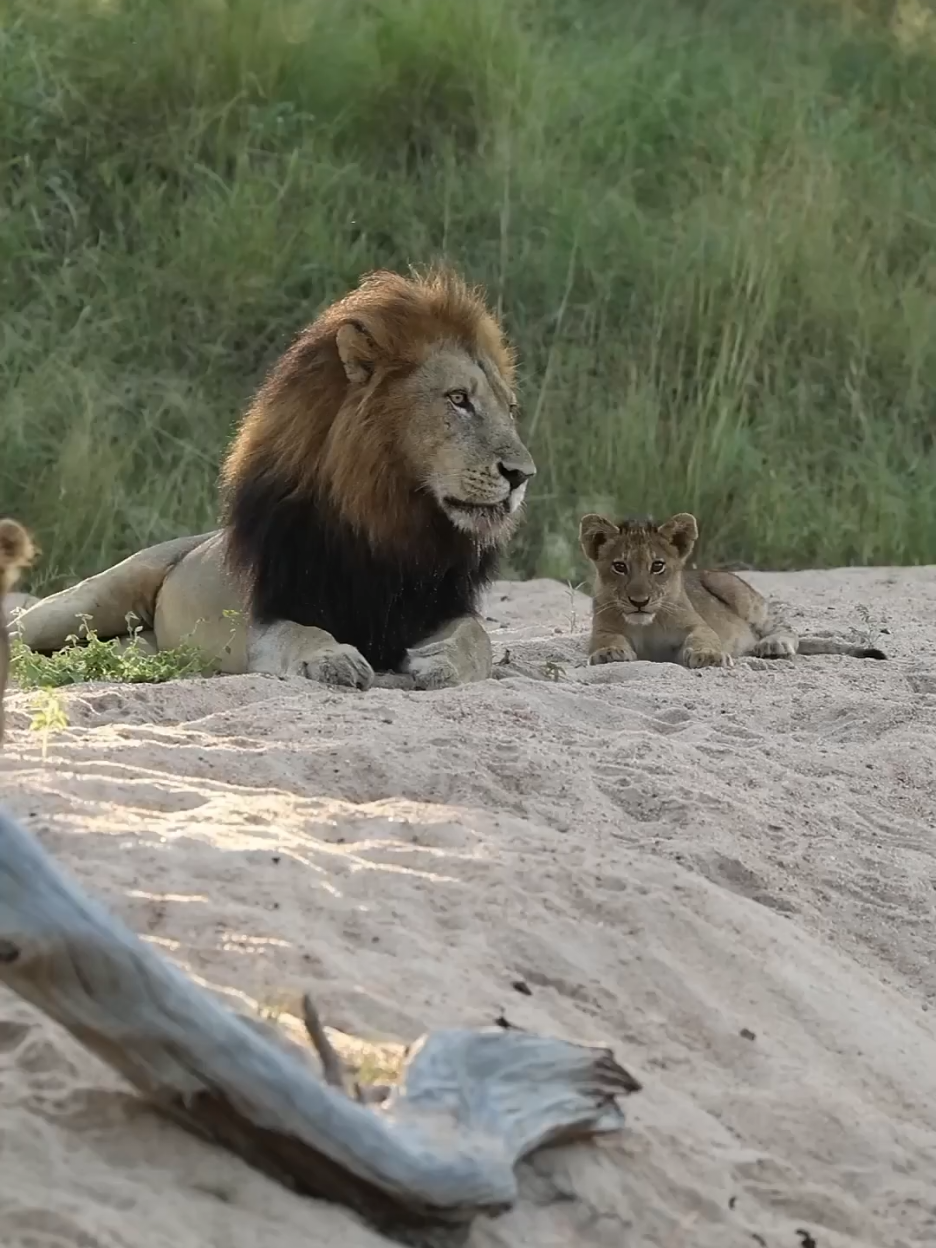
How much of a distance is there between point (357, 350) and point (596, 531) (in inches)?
58.9

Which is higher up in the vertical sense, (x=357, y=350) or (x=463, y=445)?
(x=357, y=350)

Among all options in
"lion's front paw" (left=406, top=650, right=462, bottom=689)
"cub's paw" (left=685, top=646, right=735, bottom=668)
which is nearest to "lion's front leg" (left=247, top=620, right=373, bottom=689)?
"lion's front paw" (left=406, top=650, right=462, bottom=689)

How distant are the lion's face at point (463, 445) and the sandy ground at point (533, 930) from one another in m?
0.98

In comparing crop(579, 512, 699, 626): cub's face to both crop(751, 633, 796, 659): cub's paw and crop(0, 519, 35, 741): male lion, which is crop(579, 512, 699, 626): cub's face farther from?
crop(0, 519, 35, 741): male lion

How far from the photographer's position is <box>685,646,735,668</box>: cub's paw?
650 centimetres

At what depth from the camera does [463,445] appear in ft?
18.5

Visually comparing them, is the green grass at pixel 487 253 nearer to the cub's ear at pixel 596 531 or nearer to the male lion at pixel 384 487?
the cub's ear at pixel 596 531

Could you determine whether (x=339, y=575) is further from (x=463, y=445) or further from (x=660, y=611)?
(x=660, y=611)

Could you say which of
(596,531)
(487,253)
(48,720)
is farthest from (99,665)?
(487,253)

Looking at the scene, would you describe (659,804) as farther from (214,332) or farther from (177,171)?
(177,171)

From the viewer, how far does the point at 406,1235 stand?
2.19m

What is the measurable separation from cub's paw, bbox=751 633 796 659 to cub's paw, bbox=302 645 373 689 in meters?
2.00

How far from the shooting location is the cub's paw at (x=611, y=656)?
6.58 meters

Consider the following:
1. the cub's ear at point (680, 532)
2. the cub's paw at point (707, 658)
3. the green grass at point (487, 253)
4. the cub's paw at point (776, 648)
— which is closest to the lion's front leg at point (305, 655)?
the cub's paw at point (707, 658)
